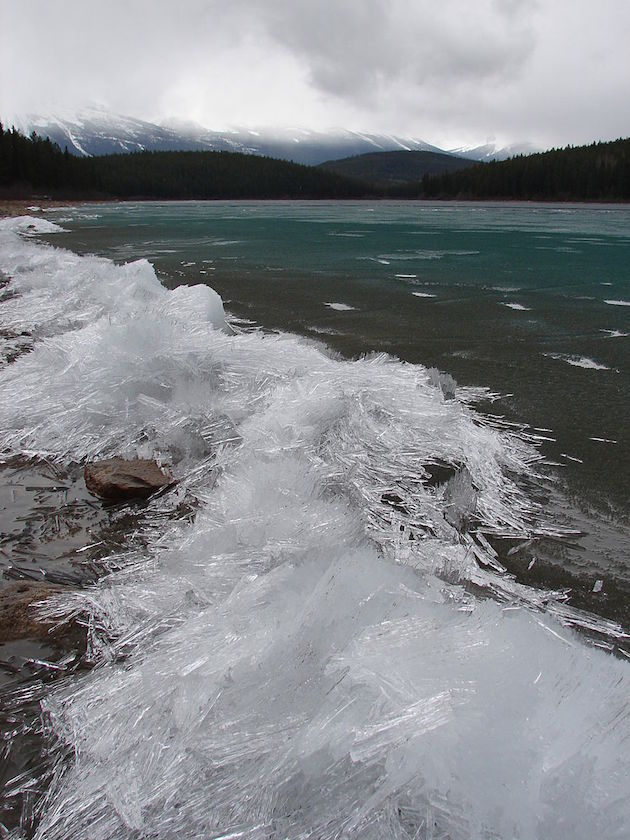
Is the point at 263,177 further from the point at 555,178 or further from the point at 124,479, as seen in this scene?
the point at 124,479

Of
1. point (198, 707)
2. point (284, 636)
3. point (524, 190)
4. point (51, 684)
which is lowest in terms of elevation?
point (51, 684)

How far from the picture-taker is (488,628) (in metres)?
1.65

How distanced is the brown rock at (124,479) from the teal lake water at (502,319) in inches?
85.5

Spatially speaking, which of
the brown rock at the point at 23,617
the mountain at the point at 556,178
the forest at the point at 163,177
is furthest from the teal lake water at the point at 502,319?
the forest at the point at 163,177

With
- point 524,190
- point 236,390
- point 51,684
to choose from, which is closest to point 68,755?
point 51,684

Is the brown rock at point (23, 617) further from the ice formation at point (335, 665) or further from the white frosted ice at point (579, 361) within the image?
the white frosted ice at point (579, 361)

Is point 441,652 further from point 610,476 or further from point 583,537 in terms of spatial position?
point 610,476

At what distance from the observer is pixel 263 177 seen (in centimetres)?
12300

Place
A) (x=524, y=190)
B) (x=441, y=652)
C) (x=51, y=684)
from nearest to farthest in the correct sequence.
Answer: (x=441, y=652)
(x=51, y=684)
(x=524, y=190)

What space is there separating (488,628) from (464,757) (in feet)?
1.43

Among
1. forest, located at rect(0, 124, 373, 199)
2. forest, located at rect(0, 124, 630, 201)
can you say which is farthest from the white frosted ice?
forest, located at rect(0, 124, 373, 199)

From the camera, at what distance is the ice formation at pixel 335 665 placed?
51.2 inches

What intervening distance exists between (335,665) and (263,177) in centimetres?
13313

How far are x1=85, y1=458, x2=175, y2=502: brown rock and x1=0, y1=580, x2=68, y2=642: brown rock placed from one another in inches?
34.2
